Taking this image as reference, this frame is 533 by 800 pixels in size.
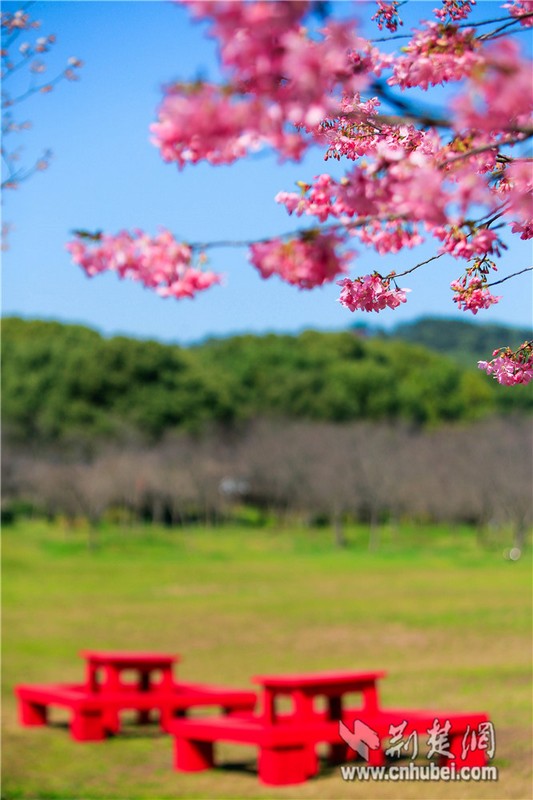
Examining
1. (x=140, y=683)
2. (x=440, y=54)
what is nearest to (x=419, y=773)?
(x=140, y=683)

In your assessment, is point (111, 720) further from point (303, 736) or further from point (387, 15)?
point (387, 15)

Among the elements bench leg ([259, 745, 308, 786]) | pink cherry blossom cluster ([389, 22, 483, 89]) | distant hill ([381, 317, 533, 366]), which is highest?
distant hill ([381, 317, 533, 366])

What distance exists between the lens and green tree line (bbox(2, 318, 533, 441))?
143 ft

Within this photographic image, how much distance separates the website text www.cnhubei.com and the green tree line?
36272 mm

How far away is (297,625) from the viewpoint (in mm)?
16734

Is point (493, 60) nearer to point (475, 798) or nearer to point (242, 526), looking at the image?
point (475, 798)

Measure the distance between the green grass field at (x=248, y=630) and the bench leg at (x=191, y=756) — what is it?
0.33 feet

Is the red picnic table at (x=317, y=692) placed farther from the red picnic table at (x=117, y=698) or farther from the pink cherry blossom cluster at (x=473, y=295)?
the pink cherry blossom cluster at (x=473, y=295)

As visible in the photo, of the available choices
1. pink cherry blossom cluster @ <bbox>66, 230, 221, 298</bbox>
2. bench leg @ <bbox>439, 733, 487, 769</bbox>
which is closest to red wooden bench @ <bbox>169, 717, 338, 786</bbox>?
bench leg @ <bbox>439, 733, 487, 769</bbox>

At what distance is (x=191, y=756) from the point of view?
706 centimetres

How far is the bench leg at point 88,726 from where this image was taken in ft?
27.1

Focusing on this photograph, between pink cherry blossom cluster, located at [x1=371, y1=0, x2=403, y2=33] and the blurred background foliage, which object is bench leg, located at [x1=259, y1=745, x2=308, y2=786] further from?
the blurred background foliage

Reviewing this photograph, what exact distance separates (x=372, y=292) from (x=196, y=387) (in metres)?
43.4

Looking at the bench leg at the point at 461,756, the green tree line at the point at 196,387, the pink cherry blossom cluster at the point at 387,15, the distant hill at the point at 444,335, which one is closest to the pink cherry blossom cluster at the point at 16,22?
the pink cherry blossom cluster at the point at 387,15
